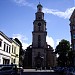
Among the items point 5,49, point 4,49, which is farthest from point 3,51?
point 5,49

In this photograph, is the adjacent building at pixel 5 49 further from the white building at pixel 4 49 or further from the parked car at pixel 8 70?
the parked car at pixel 8 70

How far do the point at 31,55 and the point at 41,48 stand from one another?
7.31 meters

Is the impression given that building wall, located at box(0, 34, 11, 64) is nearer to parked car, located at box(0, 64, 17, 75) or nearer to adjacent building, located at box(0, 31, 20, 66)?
adjacent building, located at box(0, 31, 20, 66)

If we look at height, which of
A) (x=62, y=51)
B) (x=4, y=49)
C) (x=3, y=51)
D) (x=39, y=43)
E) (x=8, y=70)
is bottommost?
(x=8, y=70)

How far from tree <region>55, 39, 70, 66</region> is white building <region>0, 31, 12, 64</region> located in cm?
2608

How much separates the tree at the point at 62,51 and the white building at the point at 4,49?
26083 millimetres

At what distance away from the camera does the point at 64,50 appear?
7812 cm

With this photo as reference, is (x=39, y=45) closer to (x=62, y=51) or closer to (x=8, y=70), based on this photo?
(x=62, y=51)

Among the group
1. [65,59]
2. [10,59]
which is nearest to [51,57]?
[65,59]

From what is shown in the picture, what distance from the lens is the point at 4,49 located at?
4875cm

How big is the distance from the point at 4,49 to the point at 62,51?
112ft

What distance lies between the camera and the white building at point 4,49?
45.7m

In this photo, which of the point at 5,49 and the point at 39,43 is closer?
the point at 5,49

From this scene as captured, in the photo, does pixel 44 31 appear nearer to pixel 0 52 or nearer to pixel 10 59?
pixel 10 59
